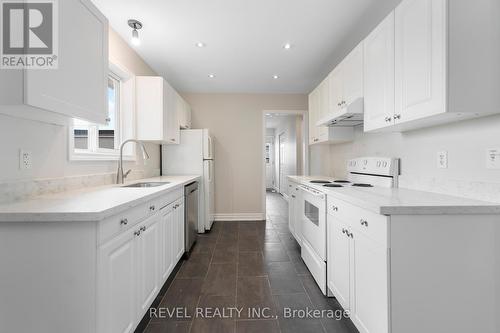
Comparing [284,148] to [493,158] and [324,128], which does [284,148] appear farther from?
[493,158]

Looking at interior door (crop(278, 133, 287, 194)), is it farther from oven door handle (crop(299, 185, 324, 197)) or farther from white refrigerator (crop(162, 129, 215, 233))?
oven door handle (crop(299, 185, 324, 197))

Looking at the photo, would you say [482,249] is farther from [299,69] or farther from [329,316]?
[299,69]

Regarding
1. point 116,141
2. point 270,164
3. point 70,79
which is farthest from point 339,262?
point 270,164

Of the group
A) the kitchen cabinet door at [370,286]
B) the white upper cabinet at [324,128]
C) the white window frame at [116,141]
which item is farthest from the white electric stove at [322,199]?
the white window frame at [116,141]

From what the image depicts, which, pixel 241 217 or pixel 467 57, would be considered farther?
pixel 241 217

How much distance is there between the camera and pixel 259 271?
2.39 meters

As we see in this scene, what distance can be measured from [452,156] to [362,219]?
709mm

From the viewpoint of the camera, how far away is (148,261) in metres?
1.65

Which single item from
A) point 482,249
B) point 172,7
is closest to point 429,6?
point 482,249

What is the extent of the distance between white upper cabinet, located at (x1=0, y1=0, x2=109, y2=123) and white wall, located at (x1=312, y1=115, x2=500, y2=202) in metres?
2.33

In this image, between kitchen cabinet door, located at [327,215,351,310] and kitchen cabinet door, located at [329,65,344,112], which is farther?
kitchen cabinet door, located at [329,65,344,112]

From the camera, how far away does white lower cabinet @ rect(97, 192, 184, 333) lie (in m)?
1.12

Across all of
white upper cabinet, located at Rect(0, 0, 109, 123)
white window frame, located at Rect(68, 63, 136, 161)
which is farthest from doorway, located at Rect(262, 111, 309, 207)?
white upper cabinet, located at Rect(0, 0, 109, 123)

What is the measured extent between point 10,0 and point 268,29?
195cm
